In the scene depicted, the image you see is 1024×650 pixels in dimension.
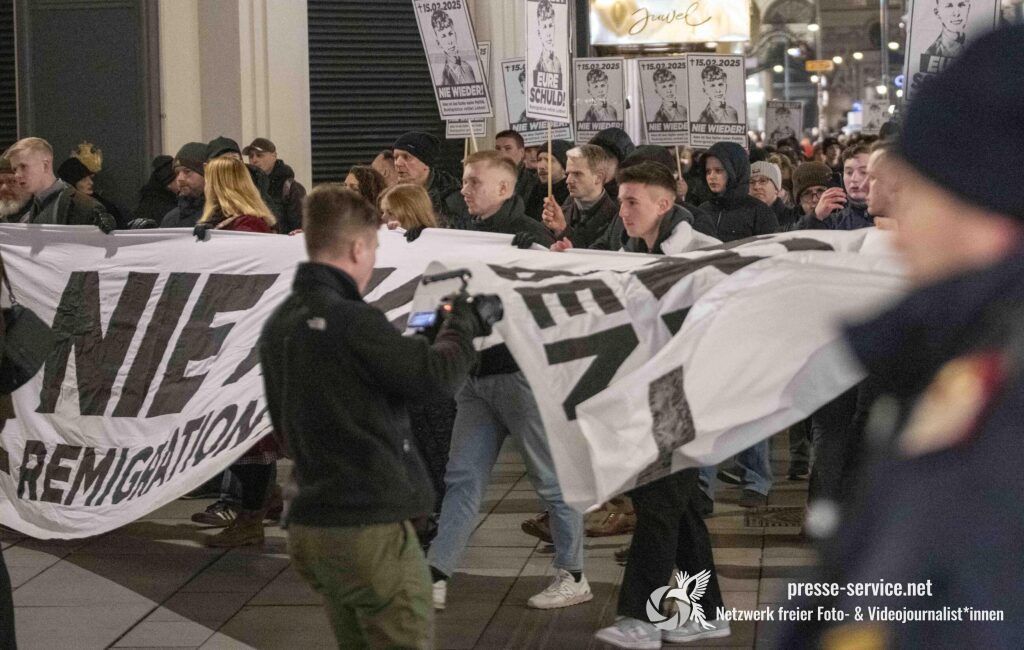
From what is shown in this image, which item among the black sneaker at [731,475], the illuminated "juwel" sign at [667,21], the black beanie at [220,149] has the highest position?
the illuminated "juwel" sign at [667,21]

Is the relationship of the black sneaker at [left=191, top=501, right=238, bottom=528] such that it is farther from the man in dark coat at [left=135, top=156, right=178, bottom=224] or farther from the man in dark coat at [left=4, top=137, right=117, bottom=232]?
the man in dark coat at [left=135, top=156, right=178, bottom=224]

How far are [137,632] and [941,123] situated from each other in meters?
5.75

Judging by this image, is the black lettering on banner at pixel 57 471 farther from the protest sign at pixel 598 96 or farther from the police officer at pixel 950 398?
the protest sign at pixel 598 96

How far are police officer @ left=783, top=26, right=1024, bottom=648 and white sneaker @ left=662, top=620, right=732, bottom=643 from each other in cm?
477

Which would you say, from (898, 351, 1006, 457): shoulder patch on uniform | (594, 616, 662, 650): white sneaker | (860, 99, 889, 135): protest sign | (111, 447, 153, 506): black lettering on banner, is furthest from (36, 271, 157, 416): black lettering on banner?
(860, 99, 889, 135): protest sign

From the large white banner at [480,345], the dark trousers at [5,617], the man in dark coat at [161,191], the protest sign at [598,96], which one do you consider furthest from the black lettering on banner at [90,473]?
the protest sign at [598,96]

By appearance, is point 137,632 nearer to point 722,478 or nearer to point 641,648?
point 641,648

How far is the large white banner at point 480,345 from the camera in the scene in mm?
5035

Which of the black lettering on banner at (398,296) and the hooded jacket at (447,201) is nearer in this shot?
the black lettering on banner at (398,296)

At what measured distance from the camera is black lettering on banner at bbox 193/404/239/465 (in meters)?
7.23

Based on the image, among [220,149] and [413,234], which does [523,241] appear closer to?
[413,234]

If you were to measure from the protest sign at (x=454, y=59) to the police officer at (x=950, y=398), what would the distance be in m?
11.3

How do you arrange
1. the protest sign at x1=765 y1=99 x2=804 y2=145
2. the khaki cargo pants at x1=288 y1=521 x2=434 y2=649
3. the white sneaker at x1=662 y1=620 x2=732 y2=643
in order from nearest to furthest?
the khaki cargo pants at x1=288 y1=521 x2=434 y2=649 < the white sneaker at x1=662 y1=620 x2=732 y2=643 < the protest sign at x1=765 y1=99 x2=804 y2=145

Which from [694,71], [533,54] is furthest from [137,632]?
[694,71]
